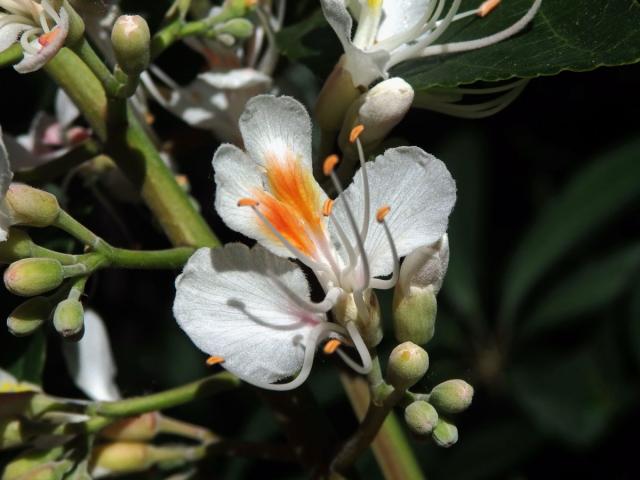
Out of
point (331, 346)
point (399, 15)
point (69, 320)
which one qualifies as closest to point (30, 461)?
point (69, 320)

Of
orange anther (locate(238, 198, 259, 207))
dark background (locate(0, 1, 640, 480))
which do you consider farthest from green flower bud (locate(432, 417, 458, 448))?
dark background (locate(0, 1, 640, 480))

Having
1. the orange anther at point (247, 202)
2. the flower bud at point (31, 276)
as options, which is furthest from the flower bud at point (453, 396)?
the flower bud at point (31, 276)

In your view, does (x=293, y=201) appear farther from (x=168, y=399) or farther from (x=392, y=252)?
(x=168, y=399)

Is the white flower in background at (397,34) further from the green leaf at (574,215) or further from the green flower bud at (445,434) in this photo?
the green leaf at (574,215)

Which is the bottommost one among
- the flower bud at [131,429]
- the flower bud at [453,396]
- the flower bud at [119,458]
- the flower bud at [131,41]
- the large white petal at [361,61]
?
the flower bud at [119,458]

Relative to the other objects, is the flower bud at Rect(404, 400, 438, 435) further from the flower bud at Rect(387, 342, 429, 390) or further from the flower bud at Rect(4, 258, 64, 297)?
the flower bud at Rect(4, 258, 64, 297)

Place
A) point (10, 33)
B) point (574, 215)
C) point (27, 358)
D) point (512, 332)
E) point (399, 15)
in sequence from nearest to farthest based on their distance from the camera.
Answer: point (10, 33) < point (399, 15) < point (27, 358) < point (574, 215) < point (512, 332)
